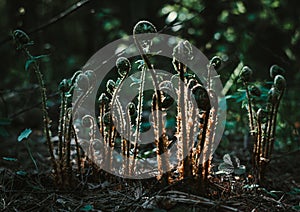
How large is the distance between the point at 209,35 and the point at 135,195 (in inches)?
123

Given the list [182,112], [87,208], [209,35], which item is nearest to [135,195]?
[87,208]

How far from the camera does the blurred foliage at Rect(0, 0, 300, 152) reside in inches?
117

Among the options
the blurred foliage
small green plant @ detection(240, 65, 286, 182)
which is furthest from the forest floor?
the blurred foliage

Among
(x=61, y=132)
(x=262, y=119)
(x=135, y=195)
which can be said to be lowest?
(x=135, y=195)

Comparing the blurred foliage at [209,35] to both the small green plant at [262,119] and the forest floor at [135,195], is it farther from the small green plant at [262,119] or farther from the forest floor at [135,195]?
the small green plant at [262,119]

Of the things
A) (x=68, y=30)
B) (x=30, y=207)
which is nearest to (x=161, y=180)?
(x=30, y=207)

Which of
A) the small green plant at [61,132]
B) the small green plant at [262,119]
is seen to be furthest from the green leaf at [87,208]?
the small green plant at [262,119]

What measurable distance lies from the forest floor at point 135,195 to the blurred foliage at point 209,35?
21.8 inches

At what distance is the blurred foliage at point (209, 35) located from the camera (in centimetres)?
297

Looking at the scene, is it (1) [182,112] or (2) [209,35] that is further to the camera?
(2) [209,35]

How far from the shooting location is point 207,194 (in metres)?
1.68

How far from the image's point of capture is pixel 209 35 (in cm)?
451

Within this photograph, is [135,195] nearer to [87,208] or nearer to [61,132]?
[87,208]

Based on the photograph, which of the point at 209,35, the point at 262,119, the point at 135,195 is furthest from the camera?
the point at 209,35
